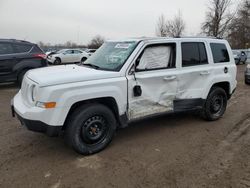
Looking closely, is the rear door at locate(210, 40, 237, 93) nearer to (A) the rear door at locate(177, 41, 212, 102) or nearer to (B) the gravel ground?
(A) the rear door at locate(177, 41, 212, 102)

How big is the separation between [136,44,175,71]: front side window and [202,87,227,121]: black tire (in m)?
1.42

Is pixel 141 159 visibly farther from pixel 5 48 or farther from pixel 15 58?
pixel 5 48

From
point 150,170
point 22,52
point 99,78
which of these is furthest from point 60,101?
point 22,52

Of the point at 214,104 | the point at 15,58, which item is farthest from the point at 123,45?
the point at 15,58

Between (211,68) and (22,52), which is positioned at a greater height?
(22,52)

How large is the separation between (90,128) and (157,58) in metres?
1.81

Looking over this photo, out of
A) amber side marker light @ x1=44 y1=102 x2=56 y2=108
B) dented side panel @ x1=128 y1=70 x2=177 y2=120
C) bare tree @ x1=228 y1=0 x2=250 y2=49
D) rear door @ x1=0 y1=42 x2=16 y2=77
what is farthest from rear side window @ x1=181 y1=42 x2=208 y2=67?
bare tree @ x1=228 y1=0 x2=250 y2=49

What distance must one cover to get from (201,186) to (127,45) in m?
2.67

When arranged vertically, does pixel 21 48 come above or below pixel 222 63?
above

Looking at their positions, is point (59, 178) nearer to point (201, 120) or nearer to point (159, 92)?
point (159, 92)

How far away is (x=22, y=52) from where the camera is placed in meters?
9.05

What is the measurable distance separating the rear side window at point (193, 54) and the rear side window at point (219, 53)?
0.32 metres

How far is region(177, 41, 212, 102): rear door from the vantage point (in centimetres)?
461

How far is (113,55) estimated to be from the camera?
170 inches
